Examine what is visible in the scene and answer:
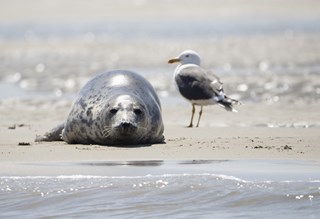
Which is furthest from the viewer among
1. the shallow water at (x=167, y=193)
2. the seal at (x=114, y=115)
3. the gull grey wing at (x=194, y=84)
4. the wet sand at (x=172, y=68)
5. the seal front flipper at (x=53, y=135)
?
the gull grey wing at (x=194, y=84)

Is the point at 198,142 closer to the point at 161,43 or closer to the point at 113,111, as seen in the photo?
the point at 113,111

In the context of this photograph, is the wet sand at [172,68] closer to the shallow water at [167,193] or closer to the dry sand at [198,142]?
the dry sand at [198,142]

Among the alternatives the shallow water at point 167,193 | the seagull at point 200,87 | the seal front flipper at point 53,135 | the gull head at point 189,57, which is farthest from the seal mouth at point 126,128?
the gull head at point 189,57

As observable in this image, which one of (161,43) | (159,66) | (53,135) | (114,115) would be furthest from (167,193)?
(161,43)

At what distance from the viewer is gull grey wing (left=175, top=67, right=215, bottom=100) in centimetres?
1156

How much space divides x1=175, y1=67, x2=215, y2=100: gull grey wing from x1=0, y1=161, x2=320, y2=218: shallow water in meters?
3.70

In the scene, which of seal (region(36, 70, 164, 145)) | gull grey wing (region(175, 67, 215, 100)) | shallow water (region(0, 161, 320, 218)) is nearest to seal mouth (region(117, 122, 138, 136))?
seal (region(36, 70, 164, 145))

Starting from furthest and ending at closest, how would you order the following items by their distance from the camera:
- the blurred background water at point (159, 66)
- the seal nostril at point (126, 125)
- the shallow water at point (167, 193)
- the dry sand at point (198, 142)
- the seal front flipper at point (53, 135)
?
the seal front flipper at point (53, 135)
the seal nostril at point (126, 125)
the dry sand at point (198, 142)
the blurred background water at point (159, 66)
the shallow water at point (167, 193)

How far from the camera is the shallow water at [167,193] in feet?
22.3

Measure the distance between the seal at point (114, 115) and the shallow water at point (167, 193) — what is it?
1.06 meters

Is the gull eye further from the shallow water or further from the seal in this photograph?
the shallow water

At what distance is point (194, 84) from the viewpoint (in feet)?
38.5

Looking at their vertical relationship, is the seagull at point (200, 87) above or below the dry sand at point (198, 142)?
above

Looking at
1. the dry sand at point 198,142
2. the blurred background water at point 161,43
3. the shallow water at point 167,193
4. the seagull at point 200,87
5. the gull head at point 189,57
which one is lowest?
the shallow water at point 167,193
